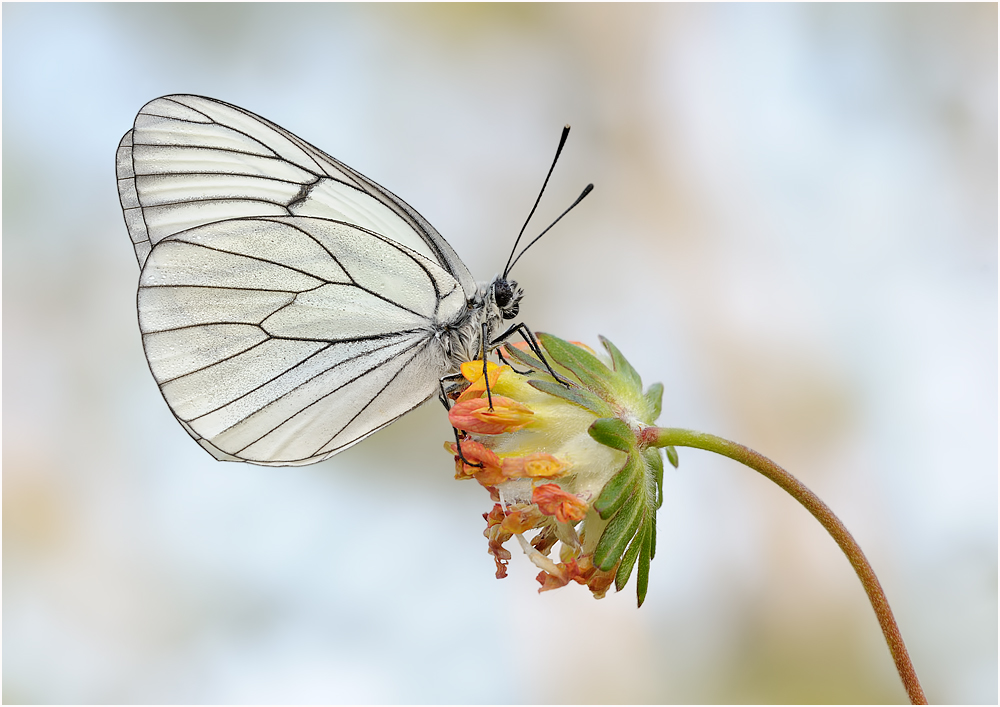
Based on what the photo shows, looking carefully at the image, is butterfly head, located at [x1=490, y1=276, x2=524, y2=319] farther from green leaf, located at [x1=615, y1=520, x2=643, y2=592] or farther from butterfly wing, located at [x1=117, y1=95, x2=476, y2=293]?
green leaf, located at [x1=615, y1=520, x2=643, y2=592]

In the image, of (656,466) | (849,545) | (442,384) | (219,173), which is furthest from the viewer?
(219,173)

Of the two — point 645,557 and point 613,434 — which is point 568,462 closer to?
point 613,434

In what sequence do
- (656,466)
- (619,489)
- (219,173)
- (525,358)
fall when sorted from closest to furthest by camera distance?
(619,489)
(656,466)
(525,358)
(219,173)

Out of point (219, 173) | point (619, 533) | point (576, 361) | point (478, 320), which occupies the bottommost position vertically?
point (619, 533)

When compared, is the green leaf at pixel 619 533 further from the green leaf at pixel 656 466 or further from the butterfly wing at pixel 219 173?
the butterfly wing at pixel 219 173

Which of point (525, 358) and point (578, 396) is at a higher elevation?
point (525, 358)

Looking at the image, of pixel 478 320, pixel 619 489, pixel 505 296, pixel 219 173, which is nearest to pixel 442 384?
pixel 478 320

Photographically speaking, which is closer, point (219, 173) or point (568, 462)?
point (568, 462)
